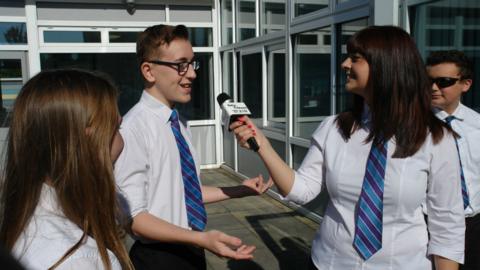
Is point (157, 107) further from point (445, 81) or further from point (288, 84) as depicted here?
point (288, 84)

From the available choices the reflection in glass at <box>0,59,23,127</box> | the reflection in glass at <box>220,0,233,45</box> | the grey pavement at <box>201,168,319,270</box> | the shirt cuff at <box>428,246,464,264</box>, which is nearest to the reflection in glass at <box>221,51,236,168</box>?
the reflection in glass at <box>220,0,233,45</box>

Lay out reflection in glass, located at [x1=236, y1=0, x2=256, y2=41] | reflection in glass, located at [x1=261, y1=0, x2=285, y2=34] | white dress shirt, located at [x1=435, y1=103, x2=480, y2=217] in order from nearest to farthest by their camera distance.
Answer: white dress shirt, located at [x1=435, y1=103, x2=480, y2=217] < reflection in glass, located at [x1=261, y1=0, x2=285, y2=34] < reflection in glass, located at [x1=236, y1=0, x2=256, y2=41]

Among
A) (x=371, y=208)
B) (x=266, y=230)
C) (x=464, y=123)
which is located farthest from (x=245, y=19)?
(x=371, y=208)

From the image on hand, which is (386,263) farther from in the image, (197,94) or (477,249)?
(197,94)

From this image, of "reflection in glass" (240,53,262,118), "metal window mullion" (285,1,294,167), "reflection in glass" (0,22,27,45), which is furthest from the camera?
"reflection in glass" (0,22,27,45)

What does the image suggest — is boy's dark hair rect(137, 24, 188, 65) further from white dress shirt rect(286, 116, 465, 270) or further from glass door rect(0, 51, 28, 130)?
glass door rect(0, 51, 28, 130)

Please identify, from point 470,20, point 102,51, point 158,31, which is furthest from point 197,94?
point 158,31

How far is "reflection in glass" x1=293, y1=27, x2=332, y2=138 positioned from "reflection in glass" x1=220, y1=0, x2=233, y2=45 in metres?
3.04

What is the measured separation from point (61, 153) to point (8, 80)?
831cm

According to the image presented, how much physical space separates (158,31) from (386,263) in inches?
57.2

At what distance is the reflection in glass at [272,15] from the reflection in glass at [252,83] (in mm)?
572

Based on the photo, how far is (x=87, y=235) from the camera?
1.25 meters

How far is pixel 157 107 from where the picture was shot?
2061 mm

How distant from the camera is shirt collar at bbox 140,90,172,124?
205cm
